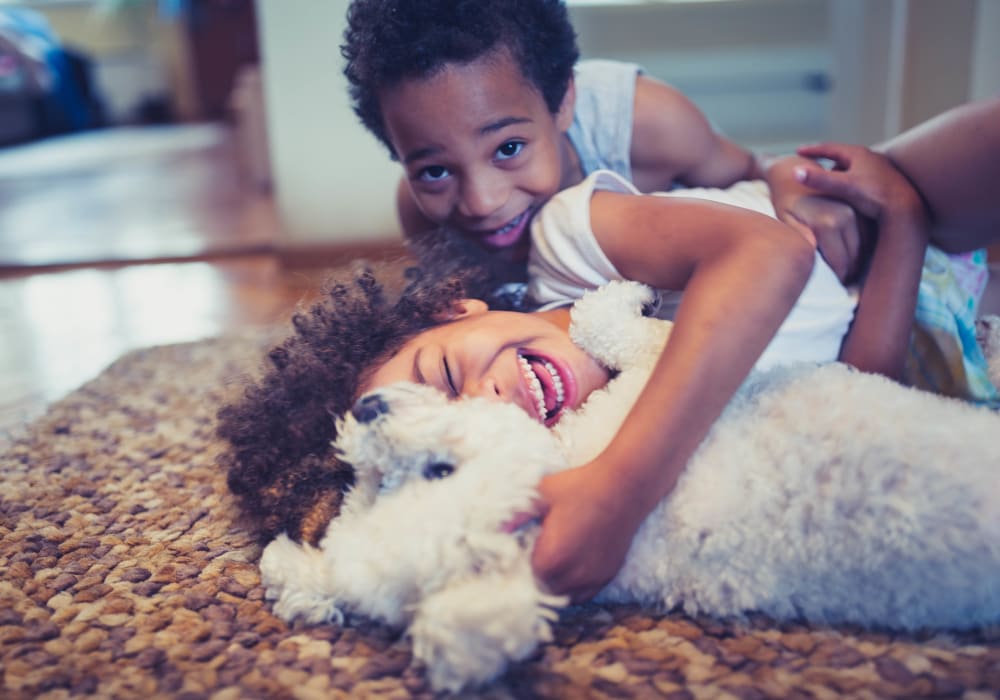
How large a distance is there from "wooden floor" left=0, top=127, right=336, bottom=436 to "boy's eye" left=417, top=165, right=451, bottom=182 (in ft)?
0.60

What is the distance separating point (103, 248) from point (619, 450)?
8.31 feet

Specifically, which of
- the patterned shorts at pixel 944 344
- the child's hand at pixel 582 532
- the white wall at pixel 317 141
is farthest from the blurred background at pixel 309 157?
the patterned shorts at pixel 944 344

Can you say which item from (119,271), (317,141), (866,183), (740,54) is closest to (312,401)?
(866,183)

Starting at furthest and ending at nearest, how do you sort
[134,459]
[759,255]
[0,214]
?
[0,214]
[134,459]
[759,255]

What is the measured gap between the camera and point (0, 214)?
3.46 m

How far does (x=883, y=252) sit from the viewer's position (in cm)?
94

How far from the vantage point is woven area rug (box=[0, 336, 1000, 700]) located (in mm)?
586

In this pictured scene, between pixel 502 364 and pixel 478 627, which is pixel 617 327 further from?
pixel 478 627

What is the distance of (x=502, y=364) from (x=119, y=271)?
2.12 metres

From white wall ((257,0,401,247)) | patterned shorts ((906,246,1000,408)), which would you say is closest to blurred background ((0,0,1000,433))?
white wall ((257,0,401,247))

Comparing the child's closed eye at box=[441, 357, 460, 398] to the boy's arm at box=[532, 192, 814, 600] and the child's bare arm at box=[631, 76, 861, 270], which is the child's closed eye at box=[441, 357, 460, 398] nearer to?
the boy's arm at box=[532, 192, 814, 600]

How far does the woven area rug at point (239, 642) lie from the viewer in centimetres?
59

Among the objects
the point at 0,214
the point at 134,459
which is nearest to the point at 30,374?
the point at 134,459

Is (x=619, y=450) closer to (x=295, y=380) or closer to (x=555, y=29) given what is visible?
(x=295, y=380)
